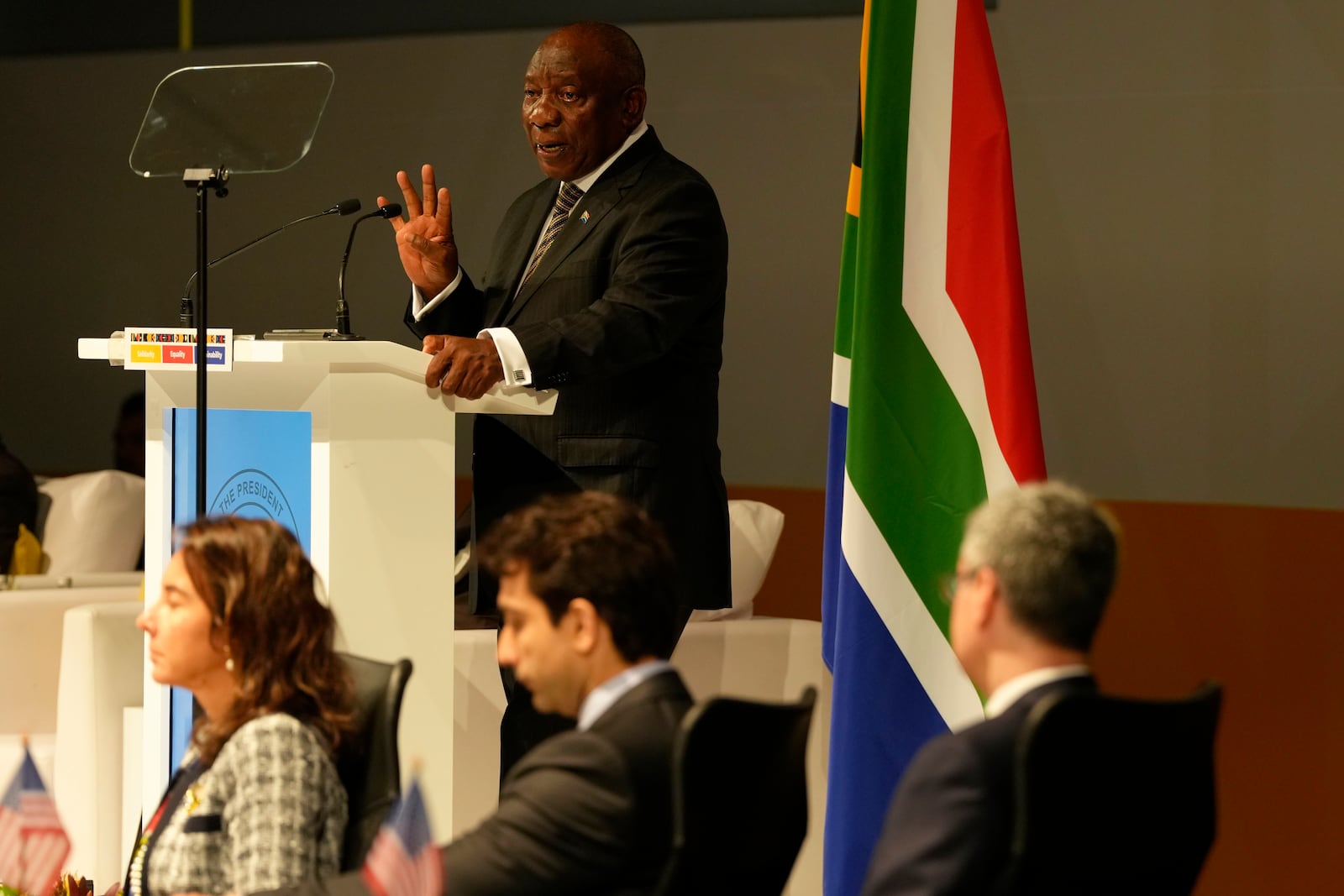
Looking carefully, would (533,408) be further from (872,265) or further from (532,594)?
(532,594)

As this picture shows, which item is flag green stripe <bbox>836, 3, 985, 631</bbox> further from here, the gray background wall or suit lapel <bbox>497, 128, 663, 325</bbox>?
the gray background wall

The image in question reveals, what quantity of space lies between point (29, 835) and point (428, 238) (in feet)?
4.38

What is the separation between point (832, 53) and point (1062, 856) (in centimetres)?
418

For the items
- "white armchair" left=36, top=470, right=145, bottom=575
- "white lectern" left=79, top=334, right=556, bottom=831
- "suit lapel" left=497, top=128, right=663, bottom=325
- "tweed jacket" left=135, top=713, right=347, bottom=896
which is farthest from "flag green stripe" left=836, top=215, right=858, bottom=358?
"white armchair" left=36, top=470, right=145, bottom=575

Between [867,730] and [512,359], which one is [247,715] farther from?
[867,730]

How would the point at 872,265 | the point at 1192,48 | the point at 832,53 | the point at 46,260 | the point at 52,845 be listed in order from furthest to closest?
the point at 46,260 → the point at 832,53 → the point at 1192,48 → the point at 872,265 → the point at 52,845

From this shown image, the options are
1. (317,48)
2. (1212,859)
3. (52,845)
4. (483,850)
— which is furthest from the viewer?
(317,48)

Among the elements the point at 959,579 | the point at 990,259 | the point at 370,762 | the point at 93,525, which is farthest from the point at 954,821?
the point at 93,525

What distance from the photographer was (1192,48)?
469 cm

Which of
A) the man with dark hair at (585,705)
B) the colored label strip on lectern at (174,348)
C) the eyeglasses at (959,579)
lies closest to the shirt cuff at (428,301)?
the colored label strip on lectern at (174,348)

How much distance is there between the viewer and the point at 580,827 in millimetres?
1562

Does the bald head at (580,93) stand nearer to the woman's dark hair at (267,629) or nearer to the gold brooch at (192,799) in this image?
the woman's dark hair at (267,629)

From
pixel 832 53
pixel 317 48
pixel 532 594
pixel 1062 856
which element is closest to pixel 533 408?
pixel 532 594

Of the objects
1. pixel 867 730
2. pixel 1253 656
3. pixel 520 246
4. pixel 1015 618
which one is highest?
pixel 520 246
